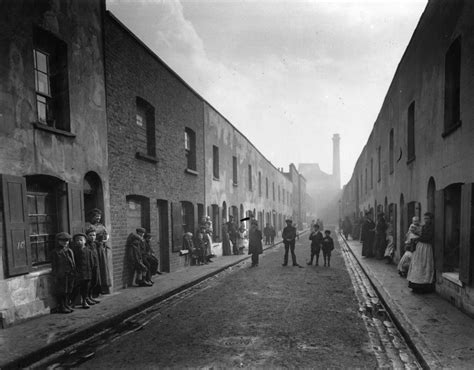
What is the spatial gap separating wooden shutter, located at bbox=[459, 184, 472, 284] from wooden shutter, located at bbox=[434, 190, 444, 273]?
39.9 inches

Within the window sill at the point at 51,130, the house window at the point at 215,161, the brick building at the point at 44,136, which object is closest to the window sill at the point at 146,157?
the brick building at the point at 44,136

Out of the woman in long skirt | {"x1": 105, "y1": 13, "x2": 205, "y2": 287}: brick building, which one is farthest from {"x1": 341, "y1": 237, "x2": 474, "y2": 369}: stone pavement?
{"x1": 105, "y1": 13, "x2": 205, "y2": 287}: brick building

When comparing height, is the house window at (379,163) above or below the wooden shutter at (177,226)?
above

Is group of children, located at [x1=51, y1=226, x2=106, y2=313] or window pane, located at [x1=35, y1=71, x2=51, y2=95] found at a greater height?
window pane, located at [x1=35, y1=71, x2=51, y2=95]

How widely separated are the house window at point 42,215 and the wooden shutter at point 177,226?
485cm

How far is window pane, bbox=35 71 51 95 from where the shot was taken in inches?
267

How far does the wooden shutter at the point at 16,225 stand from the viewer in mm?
5621

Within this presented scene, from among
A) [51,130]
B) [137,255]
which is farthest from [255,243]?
[51,130]

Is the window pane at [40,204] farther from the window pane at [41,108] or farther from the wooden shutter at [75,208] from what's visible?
the window pane at [41,108]

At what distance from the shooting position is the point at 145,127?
10516 millimetres

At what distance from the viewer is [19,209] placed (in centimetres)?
590

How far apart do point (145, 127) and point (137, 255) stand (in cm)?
387

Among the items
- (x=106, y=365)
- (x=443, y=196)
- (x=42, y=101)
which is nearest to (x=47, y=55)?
(x=42, y=101)

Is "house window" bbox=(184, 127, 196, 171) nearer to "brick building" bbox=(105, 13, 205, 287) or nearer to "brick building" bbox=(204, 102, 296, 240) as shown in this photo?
"brick building" bbox=(105, 13, 205, 287)
